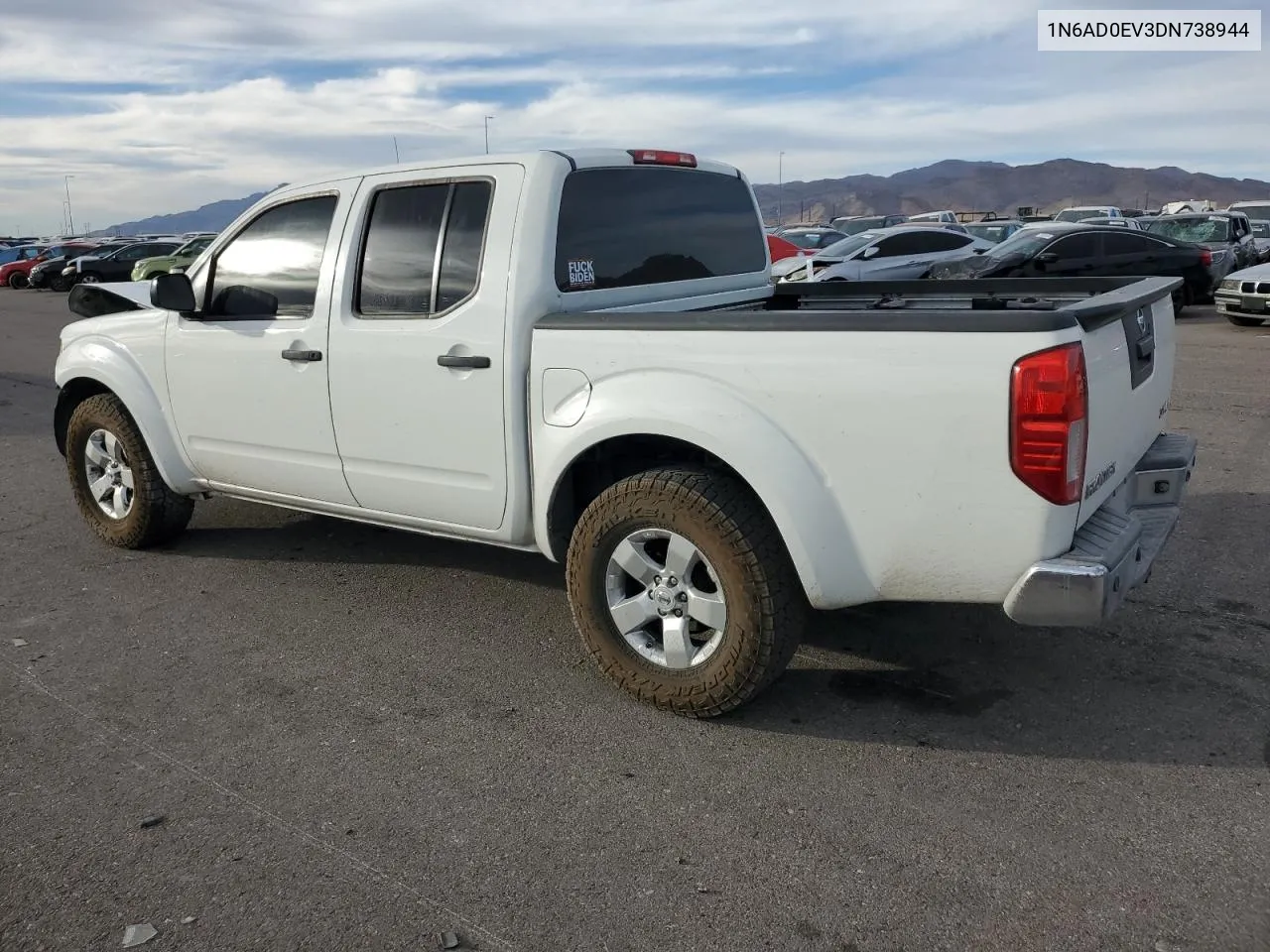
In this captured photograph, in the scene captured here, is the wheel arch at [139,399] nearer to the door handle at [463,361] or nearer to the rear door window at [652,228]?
the door handle at [463,361]

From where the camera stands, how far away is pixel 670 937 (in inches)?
105

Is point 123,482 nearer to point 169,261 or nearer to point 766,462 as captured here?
point 766,462

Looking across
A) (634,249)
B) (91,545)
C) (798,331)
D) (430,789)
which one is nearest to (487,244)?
(634,249)

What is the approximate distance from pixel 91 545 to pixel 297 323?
86.7 inches

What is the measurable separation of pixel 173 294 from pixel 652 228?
2176 millimetres

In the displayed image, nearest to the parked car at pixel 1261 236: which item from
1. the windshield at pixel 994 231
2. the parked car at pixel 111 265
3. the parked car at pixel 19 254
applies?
the windshield at pixel 994 231

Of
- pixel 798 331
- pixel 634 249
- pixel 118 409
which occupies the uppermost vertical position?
pixel 634 249

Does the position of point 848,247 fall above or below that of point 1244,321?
above

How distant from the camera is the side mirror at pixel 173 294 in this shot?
4945 mm

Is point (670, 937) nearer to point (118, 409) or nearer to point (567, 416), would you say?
point (567, 416)

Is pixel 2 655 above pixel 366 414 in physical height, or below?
below

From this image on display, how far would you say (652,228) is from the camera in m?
4.67

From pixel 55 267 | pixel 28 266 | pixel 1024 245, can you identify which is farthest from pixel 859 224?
pixel 28 266

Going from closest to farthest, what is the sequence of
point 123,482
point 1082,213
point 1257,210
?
point 123,482 → point 1257,210 → point 1082,213
